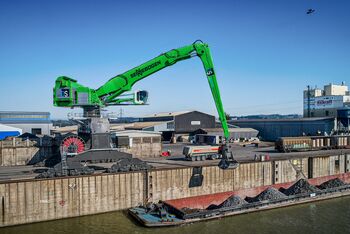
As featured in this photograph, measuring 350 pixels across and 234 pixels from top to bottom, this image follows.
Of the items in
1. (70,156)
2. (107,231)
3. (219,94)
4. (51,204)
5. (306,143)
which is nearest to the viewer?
(107,231)

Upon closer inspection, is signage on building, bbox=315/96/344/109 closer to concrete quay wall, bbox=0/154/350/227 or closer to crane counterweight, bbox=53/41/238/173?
concrete quay wall, bbox=0/154/350/227

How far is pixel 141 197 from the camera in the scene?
101ft

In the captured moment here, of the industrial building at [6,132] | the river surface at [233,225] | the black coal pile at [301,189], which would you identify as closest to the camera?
the river surface at [233,225]

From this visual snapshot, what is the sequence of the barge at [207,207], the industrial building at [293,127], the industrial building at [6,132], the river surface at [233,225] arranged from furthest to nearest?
the industrial building at [293,127] → the industrial building at [6,132] → the barge at [207,207] → the river surface at [233,225]

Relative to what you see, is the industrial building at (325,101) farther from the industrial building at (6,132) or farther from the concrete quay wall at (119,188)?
the industrial building at (6,132)

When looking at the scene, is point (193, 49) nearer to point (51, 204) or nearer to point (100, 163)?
point (100, 163)

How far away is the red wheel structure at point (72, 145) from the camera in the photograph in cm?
3375

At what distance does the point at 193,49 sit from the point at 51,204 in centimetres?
2394

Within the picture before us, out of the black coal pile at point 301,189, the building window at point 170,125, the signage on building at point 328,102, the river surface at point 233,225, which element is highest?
the signage on building at point 328,102

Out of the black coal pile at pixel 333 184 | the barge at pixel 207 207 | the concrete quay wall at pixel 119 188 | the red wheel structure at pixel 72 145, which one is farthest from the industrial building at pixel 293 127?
the red wheel structure at pixel 72 145

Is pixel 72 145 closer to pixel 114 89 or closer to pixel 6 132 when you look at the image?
pixel 114 89

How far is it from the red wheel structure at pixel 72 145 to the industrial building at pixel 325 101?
61913 mm

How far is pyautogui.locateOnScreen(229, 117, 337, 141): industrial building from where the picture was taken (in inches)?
2534

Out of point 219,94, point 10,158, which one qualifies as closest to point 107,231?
point 219,94
